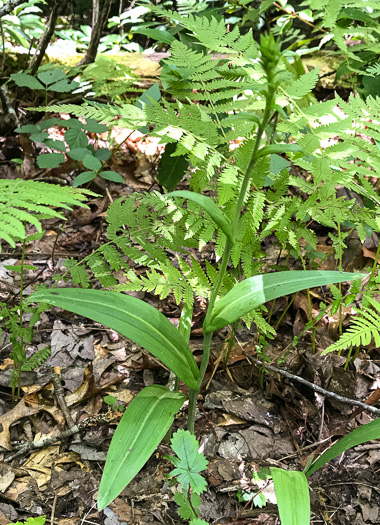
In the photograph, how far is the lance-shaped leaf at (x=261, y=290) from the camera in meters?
1.17

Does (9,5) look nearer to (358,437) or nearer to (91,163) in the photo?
(91,163)

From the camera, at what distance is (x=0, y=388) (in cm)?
175

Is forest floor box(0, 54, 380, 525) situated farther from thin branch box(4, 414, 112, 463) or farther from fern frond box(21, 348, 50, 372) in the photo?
fern frond box(21, 348, 50, 372)

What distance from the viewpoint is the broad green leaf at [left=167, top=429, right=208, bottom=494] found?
1074 millimetres

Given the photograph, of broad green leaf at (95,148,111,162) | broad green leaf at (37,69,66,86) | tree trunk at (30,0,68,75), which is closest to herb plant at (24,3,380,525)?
broad green leaf at (95,148,111,162)

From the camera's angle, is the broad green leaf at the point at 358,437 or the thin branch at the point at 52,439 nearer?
the broad green leaf at the point at 358,437

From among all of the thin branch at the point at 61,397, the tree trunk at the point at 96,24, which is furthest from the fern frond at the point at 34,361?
the tree trunk at the point at 96,24

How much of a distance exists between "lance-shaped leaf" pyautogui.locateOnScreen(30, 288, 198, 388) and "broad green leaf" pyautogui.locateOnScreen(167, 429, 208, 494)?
0.63ft

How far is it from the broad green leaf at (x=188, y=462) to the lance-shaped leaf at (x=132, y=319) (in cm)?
19

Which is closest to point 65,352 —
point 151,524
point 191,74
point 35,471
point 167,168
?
point 35,471

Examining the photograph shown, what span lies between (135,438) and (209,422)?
1.91 feet

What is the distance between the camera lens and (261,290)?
1.19 meters

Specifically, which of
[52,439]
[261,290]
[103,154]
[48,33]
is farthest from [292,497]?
[48,33]

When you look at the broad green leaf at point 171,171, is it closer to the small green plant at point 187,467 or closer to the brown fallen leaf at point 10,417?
the brown fallen leaf at point 10,417
